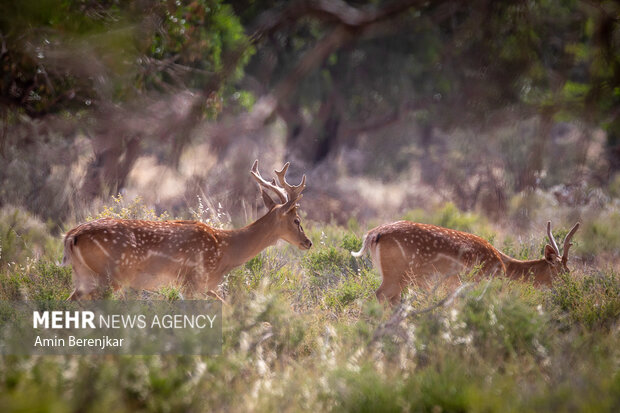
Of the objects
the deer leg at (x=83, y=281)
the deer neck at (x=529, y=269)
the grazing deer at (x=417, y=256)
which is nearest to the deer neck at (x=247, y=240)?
the grazing deer at (x=417, y=256)

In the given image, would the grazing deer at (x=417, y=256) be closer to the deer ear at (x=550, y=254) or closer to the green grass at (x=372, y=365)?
the green grass at (x=372, y=365)

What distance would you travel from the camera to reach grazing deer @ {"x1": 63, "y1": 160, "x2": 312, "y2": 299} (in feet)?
19.8

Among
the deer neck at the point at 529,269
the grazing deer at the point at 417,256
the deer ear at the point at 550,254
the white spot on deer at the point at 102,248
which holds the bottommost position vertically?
the deer neck at the point at 529,269

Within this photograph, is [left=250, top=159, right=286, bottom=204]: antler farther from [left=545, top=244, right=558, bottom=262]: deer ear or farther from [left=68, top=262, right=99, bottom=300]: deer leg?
[left=545, top=244, right=558, bottom=262]: deer ear

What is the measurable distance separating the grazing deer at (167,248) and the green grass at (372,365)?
308mm

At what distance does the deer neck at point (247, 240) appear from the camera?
692cm

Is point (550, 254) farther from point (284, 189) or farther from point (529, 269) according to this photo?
point (284, 189)

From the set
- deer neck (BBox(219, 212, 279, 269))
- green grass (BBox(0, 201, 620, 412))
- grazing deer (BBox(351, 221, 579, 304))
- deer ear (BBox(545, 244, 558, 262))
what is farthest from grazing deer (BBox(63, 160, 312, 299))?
deer ear (BBox(545, 244, 558, 262))

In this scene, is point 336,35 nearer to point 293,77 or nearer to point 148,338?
point 293,77

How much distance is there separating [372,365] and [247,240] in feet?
10.0

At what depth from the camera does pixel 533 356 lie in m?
4.67

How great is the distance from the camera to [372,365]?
434 centimetres

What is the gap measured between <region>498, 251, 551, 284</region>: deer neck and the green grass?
50 cm

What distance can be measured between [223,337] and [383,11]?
273 cm
